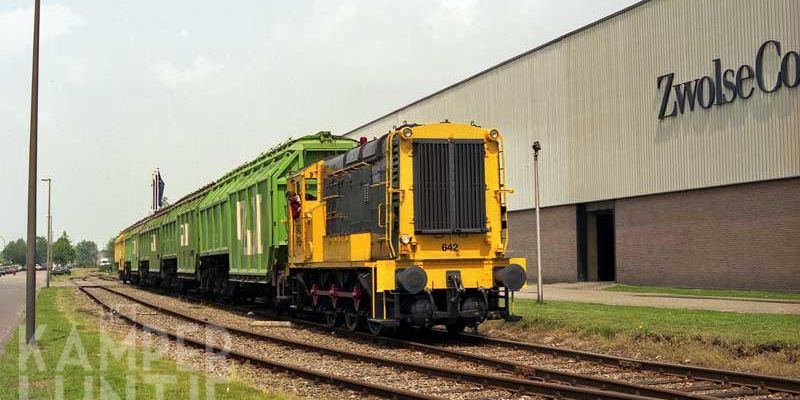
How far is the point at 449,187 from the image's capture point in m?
15.5

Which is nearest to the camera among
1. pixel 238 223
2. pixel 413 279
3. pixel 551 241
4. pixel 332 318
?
pixel 413 279

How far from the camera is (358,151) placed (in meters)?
17.2

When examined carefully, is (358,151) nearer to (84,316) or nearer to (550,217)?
(84,316)

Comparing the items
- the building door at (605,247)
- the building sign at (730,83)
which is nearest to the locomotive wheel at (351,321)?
the building sign at (730,83)

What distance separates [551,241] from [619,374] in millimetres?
28625

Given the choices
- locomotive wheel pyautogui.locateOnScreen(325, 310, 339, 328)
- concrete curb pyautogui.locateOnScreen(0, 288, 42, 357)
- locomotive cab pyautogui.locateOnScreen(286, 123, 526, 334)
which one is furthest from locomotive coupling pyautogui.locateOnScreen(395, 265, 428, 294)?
concrete curb pyautogui.locateOnScreen(0, 288, 42, 357)

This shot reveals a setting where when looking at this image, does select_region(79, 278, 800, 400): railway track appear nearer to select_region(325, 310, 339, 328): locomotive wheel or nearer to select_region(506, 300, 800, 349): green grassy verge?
select_region(506, 300, 800, 349): green grassy verge

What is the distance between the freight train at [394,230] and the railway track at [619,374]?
101 cm

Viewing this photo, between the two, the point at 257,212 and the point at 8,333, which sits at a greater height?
the point at 257,212

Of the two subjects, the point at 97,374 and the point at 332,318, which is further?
the point at 332,318

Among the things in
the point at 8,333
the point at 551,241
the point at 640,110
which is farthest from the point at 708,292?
the point at 8,333

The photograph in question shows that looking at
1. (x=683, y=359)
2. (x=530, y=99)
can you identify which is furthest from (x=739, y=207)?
(x=683, y=359)

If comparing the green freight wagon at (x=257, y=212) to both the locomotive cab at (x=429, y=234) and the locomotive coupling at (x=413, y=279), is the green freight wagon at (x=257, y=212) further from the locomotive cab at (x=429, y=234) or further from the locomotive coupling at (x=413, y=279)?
the locomotive coupling at (x=413, y=279)

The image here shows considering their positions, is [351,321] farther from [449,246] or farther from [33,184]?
[33,184]
